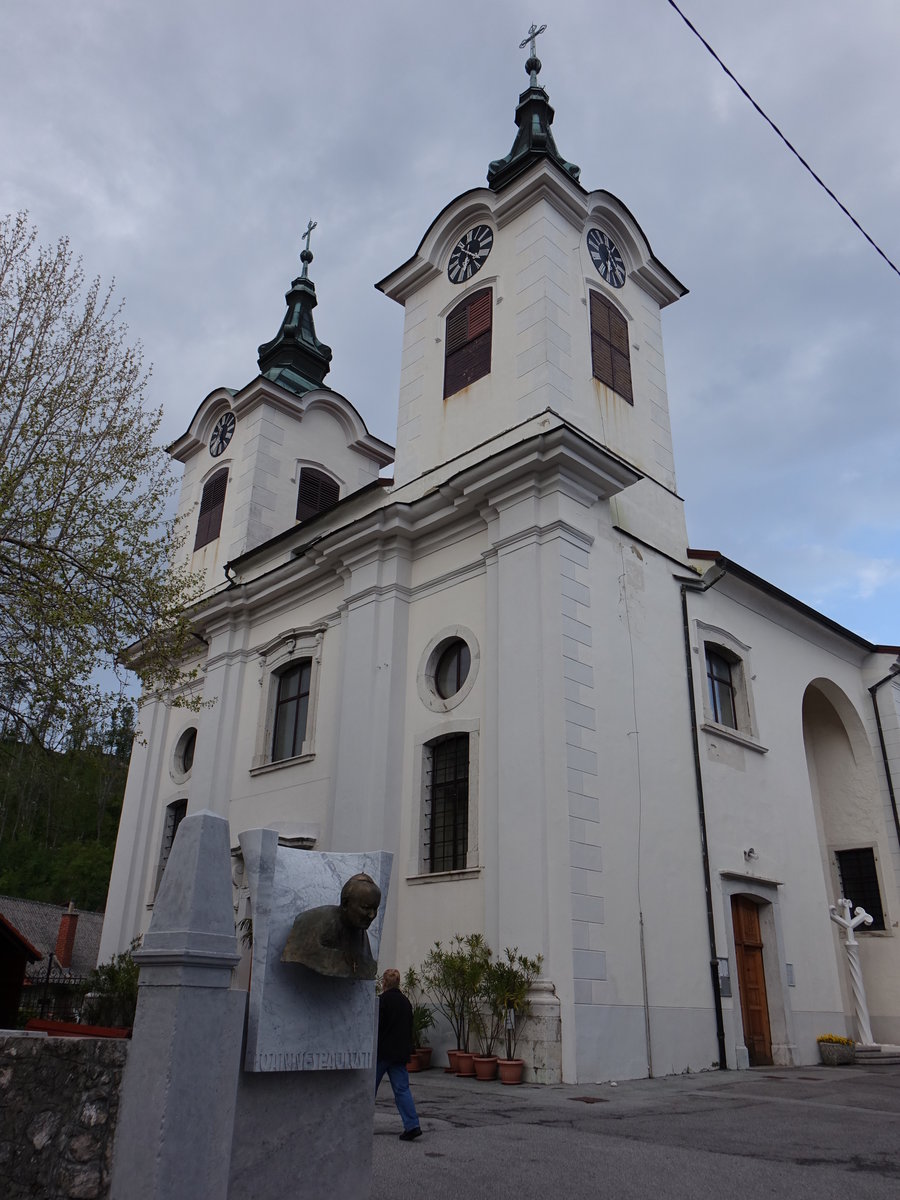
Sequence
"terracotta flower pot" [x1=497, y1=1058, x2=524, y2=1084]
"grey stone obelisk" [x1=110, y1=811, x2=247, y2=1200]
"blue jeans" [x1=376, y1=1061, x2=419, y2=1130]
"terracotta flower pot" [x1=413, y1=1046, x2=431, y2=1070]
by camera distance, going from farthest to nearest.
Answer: "terracotta flower pot" [x1=413, y1=1046, x2=431, y2=1070] → "terracotta flower pot" [x1=497, y1=1058, x2=524, y2=1084] → "blue jeans" [x1=376, y1=1061, x2=419, y2=1130] → "grey stone obelisk" [x1=110, y1=811, x2=247, y2=1200]

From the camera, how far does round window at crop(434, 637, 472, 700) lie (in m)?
15.2

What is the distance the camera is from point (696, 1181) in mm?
5906

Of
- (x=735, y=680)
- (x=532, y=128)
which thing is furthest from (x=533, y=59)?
(x=735, y=680)

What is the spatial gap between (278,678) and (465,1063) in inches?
365

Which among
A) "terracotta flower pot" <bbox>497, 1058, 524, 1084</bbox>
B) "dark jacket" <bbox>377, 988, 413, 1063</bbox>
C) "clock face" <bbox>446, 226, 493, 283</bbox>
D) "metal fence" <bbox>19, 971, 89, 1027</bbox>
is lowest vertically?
"terracotta flower pot" <bbox>497, 1058, 524, 1084</bbox>

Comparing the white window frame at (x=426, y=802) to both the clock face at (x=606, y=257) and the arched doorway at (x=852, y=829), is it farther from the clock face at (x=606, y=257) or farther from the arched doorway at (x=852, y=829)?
the clock face at (x=606, y=257)

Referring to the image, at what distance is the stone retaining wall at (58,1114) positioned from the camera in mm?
4012

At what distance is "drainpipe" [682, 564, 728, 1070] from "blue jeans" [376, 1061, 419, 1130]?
770 centimetres

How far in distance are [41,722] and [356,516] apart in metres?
8.35

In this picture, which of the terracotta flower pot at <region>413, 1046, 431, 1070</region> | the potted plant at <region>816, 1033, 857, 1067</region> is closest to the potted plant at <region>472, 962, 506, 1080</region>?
the terracotta flower pot at <region>413, 1046, 431, 1070</region>

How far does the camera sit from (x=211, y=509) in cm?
2456

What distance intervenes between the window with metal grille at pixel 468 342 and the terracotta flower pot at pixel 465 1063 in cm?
1109

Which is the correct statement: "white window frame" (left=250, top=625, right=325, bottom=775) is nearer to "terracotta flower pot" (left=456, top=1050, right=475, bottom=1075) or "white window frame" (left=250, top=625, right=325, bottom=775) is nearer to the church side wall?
"terracotta flower pot" (left=456, top=1050, right=475, bottom=1075)

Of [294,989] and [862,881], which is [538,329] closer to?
[862,881]
